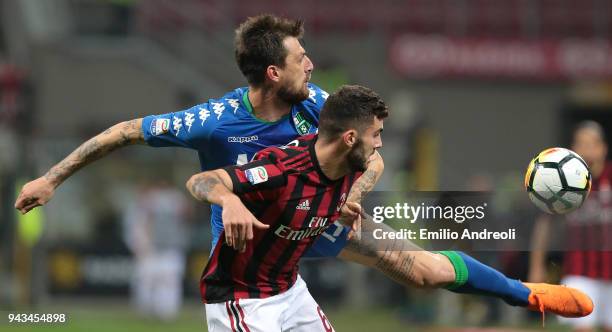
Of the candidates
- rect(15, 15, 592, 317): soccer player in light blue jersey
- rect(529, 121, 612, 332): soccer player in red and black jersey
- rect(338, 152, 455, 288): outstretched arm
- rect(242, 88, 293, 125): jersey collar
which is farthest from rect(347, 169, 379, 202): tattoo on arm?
rect(529, 121, 612, 332): soccer player in red and black jersey

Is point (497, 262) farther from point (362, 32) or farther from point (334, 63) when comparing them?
point (362, 32)

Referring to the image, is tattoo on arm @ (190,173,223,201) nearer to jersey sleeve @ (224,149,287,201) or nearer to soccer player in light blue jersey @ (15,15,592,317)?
jersey sleeve @ (224,149,287,201)

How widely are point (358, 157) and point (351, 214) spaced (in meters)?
0.41

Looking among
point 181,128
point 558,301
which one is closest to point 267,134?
point 181,128

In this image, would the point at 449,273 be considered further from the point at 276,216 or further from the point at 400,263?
the point at 276,216

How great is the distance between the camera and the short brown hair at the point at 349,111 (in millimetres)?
5492

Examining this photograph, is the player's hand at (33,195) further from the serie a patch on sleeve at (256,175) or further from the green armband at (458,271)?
the green armband at (458,271)

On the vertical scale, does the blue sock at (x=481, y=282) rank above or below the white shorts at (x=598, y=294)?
below

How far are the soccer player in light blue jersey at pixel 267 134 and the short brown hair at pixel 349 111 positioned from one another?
0.48 m

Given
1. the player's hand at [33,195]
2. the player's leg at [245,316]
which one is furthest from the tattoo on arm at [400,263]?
the player's hand at [33,195]

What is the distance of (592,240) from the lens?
9164 mm

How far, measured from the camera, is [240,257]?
18.7 feet

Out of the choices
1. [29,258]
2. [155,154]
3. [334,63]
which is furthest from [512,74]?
[29,258]

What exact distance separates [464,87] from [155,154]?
6579 mm
